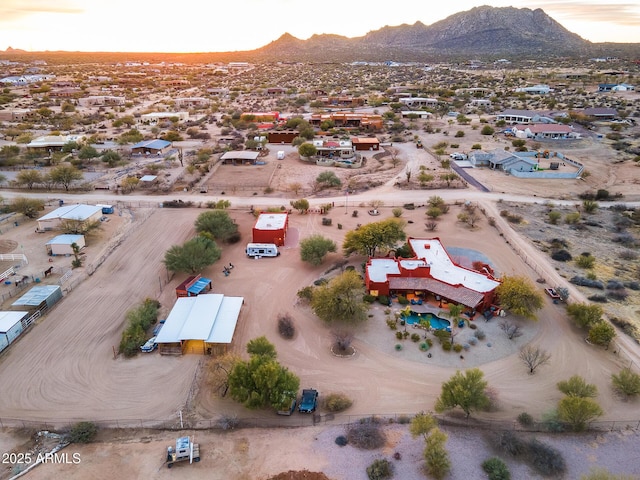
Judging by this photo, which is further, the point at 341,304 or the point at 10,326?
the point at 341,304

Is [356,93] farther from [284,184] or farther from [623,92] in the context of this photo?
[284,184]

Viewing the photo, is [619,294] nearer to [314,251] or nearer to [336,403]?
[314,251]

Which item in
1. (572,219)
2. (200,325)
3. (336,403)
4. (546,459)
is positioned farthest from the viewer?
(572,219)

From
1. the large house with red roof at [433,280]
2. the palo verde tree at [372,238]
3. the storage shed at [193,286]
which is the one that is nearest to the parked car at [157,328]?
the storage shed at [193,286]

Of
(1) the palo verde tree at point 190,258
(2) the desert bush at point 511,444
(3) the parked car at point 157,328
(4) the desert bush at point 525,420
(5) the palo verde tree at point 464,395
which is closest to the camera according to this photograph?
(2) the desert bush at point 511,444

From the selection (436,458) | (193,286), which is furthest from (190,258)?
(436,458)

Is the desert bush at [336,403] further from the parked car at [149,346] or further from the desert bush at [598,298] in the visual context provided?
the desert bush at [598,298]
